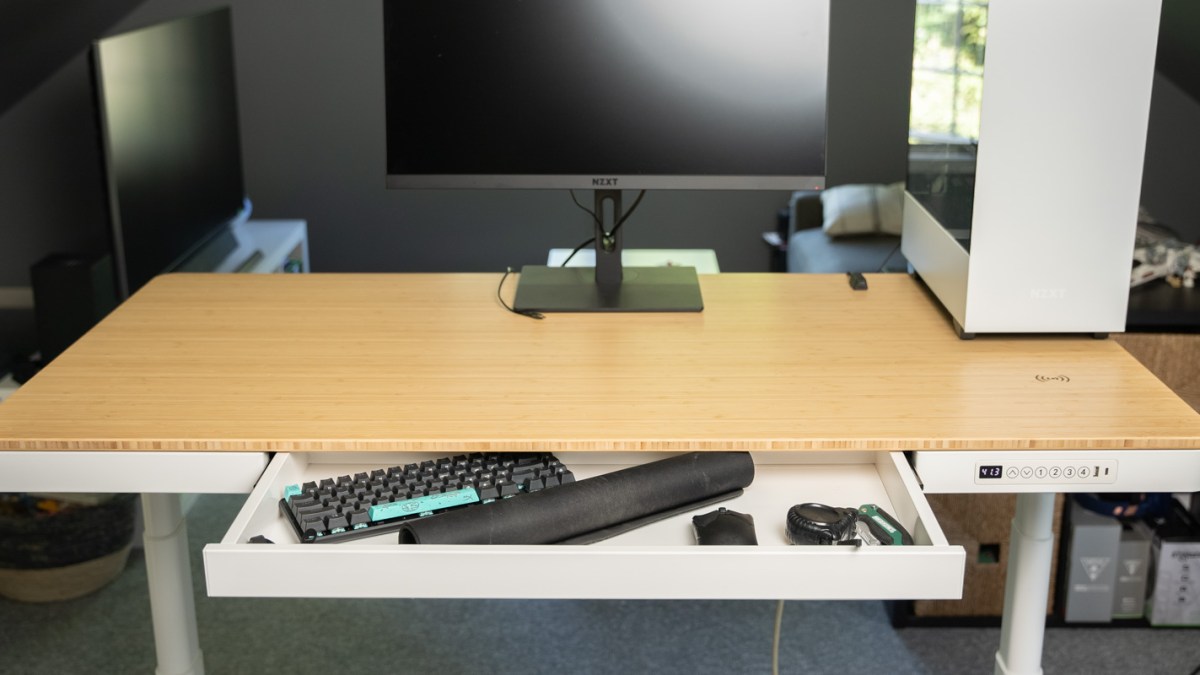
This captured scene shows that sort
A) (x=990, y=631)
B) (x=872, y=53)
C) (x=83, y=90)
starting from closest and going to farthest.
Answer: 1. (x=990, y=631)
2. (x=83, y=90)
3. (x=872, y=53)

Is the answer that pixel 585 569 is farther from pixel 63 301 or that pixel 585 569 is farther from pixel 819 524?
pixel 63 301

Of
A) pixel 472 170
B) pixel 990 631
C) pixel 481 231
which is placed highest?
pixel 472 170

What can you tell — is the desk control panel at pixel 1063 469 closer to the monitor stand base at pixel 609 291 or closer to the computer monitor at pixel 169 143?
the monitor stand base at pixel 609 291

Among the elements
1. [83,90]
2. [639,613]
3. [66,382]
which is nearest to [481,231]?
[83,90]

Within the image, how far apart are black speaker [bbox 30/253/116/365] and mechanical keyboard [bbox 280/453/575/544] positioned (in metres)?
1.34

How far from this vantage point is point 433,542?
143cm

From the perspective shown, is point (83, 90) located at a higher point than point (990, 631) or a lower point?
higher

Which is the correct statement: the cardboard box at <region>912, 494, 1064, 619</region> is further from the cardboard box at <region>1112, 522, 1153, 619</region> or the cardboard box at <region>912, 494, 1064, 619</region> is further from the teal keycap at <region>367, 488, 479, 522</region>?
the teal keycap at <region>367, 488, 479, 522</region>

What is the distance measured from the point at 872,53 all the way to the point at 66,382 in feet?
9.95

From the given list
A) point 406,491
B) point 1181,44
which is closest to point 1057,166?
point 406,491

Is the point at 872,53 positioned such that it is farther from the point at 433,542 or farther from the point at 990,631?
the point at 433,542

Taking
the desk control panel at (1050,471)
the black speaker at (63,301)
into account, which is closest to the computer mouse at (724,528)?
the desk control panel at (1050,471)

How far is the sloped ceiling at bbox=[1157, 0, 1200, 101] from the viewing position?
9.50 feet

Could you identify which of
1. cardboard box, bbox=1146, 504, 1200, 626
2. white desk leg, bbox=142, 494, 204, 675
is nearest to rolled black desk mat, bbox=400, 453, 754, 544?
white desk leg, bbox=142, 494, 204, 675
